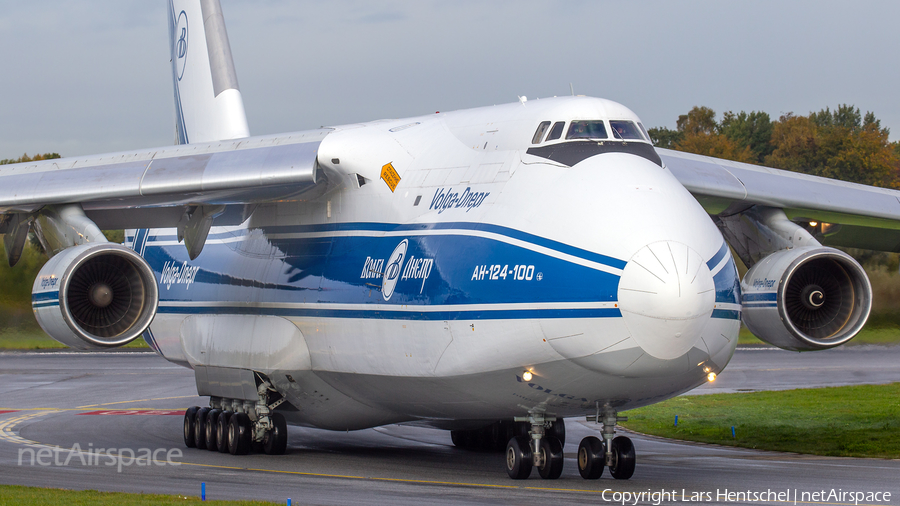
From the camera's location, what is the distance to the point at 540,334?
11.8 meters

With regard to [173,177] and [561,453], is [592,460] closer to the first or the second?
[561,453]

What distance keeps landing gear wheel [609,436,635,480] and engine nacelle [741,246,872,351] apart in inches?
114

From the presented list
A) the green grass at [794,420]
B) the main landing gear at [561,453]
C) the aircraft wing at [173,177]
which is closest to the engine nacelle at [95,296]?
the aircraft wing at [173,177]

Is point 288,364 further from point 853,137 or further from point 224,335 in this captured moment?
point 853,137

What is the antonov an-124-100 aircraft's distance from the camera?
11633 mm

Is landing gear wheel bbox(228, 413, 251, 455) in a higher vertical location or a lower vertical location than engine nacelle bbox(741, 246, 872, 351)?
lower

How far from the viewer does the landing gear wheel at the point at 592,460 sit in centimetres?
1294

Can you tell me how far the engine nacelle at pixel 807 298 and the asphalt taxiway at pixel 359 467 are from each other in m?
1.79

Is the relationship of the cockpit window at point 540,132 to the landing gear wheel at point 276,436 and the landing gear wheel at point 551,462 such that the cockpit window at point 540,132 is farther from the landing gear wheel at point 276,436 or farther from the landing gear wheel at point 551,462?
the landing gear wheel at point 276,436

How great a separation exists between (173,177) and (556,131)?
5762 millimetres

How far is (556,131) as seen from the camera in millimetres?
13086

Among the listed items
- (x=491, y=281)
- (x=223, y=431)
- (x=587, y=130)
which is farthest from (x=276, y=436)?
(x=587, y=130)

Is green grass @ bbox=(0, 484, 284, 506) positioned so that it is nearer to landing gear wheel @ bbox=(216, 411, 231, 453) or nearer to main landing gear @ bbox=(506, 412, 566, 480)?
main landing gear @ bbox=(506, 412, 566, 480)

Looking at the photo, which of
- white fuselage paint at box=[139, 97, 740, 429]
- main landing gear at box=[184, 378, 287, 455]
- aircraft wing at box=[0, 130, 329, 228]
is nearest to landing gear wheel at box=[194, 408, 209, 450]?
main landing gear at box=[184, 378, 287, 455]
